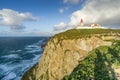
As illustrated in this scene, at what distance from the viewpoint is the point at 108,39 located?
50.2 metres

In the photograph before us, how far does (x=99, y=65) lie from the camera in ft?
137

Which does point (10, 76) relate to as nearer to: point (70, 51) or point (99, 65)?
point (70, 51)

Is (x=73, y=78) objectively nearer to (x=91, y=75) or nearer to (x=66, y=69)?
(x=91, y=75)

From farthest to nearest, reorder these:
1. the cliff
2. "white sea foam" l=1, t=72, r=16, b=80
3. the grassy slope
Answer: "white sea foam" l=1, t=72, r=16, b=80, the cliff, the grassy slope

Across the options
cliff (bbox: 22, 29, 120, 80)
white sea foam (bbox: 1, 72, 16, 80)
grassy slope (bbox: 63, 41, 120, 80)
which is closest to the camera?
grassy slope (bbox: 63, 41, 120, 80)

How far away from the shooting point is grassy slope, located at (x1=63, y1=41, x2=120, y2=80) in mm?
38375

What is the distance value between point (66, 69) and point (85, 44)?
7099mm

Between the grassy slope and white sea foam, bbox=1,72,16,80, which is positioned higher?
the grassy slope

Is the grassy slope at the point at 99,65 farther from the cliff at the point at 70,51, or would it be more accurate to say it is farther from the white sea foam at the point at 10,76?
the white sea foam at the point at 10,76

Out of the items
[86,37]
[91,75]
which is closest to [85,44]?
[86,37]

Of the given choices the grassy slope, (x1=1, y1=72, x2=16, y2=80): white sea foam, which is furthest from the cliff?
(x1=1, y1=72, x2=16, y2=80): white sea foam

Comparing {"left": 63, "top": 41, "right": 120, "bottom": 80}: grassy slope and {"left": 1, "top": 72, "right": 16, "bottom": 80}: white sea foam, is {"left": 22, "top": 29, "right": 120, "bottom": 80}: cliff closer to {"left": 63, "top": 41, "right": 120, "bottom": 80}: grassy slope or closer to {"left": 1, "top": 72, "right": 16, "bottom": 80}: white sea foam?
{"left": 63, "top": 41, "right": 120, "bottom": 80}: grassy slope

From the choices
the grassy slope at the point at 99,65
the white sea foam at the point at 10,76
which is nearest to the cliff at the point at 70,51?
the grassy slope at the point at 99,65

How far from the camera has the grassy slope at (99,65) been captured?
126ft
